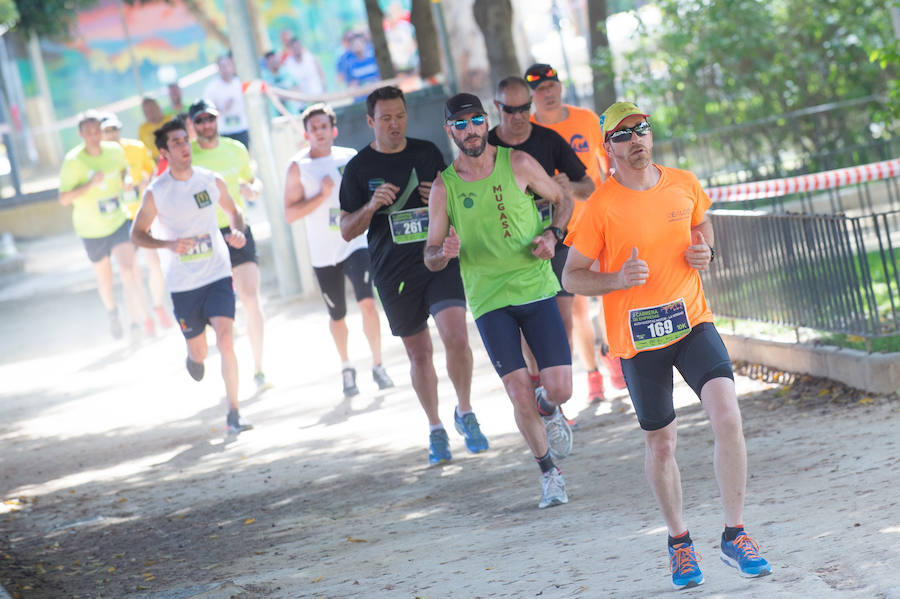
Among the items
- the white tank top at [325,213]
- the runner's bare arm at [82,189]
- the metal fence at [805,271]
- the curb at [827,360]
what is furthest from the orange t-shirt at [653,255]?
the runner's bare arm at [82,189]

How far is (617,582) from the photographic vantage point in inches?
215

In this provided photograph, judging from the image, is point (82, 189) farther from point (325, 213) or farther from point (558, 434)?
point (558, 434)

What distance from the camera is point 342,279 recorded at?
11.0m

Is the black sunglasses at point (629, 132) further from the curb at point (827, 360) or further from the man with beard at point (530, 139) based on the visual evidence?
the curb at point (827, 360)

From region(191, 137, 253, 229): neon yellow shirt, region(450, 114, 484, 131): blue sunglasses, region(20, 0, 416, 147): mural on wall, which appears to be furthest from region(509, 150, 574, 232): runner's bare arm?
region(20, 0, 416, 147): mural on wall

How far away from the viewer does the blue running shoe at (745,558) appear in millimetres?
5215

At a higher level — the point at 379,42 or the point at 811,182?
the point at 379,42

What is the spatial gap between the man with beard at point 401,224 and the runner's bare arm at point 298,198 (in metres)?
2.25

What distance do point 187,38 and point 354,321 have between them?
102 feet

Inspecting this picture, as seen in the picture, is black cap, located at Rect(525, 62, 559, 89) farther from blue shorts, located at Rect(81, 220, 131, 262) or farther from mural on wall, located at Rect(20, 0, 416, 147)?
mural on wall, located at Rect(20, 0, 416, 147)

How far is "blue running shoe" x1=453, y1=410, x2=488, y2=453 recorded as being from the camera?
851cm

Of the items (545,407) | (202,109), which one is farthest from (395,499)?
(202,109)

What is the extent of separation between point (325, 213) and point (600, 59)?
9.06m

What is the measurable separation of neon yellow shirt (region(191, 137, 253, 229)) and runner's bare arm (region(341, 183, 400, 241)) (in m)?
3.77
